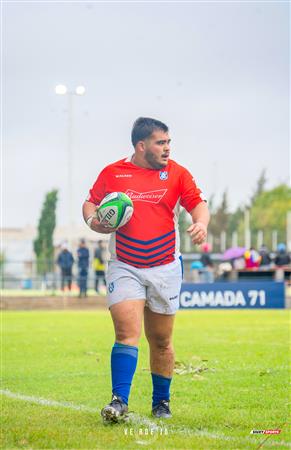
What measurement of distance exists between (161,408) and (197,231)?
1.44 m

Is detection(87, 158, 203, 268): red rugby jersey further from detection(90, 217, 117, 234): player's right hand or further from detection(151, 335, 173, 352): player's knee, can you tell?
detection(151, 335, 173, 352): player's knee

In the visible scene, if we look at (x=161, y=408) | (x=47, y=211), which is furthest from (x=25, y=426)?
(x=47, y=211)

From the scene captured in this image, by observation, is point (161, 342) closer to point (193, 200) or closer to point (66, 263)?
point (193, 200)

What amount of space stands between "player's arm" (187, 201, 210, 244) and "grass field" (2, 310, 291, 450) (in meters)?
1.38

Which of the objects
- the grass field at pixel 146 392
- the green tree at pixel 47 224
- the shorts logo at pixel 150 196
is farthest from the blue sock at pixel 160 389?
the green tree at pixel 47 224

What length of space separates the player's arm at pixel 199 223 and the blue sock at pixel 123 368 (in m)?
0.96

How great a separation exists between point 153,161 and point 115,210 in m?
0.59

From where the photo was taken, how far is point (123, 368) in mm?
7383

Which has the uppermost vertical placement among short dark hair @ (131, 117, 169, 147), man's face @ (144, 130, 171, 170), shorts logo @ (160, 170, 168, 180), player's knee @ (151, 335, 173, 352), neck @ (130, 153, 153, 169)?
short dark hair @ (131, 117, 169, 147)

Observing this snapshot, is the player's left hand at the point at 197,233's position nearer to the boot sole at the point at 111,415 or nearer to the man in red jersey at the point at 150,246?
the man in red jersey at the point at 150,246

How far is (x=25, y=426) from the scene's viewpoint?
7.12 meters

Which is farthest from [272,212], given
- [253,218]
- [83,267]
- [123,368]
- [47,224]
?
[123,368]

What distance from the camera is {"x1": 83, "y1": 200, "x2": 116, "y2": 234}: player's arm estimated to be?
7688 millimetres

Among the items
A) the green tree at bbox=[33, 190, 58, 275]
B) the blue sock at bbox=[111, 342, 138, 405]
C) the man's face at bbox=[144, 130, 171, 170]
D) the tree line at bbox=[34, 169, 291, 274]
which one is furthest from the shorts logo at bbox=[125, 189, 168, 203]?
the tree line at bbox=[34, 169, 291, 274]
